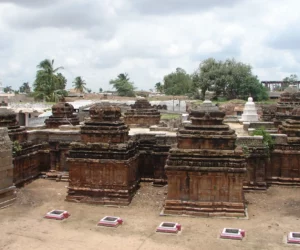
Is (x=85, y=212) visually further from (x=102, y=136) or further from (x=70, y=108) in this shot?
(x=70, y=108)

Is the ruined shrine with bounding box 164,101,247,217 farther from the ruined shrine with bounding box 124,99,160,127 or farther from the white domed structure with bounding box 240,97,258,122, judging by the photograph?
the ruined shrine with bounding box 124,99,160,127

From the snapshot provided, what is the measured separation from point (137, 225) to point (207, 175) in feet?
8.50

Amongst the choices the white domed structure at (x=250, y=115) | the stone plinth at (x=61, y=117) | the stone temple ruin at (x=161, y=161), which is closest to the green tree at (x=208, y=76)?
the white domed structure at (x=250, y=115)

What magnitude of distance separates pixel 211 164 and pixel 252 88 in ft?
143

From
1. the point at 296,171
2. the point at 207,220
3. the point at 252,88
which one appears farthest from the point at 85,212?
the point at 252,88

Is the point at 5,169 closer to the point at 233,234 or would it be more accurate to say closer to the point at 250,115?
the point at 233,234

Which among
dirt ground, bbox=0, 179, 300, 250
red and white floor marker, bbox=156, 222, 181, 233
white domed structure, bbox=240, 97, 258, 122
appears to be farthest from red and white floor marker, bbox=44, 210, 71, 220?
white domed structure, bbox=240, 97, 258, 122

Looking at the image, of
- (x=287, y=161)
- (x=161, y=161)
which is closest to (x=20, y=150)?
(x=161, y=161)

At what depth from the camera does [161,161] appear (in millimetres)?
16172

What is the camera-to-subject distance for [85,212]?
12.8 m

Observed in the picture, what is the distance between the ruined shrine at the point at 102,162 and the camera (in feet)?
45.0

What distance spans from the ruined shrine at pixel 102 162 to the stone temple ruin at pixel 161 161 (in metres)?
0.03

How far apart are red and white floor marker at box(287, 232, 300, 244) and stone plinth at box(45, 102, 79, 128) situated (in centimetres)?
1552

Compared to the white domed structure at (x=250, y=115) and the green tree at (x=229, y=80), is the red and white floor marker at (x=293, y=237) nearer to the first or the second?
the white domed structure at (x=250, y=115)
